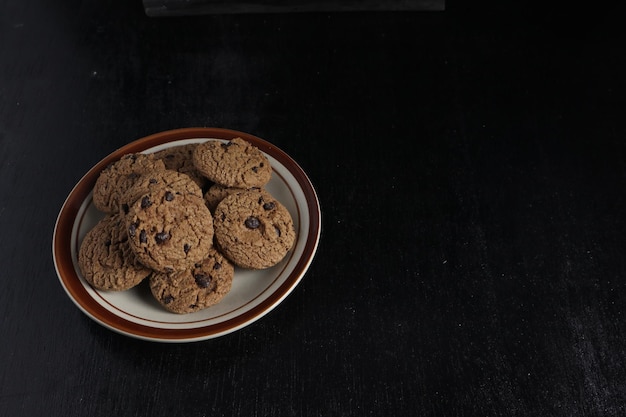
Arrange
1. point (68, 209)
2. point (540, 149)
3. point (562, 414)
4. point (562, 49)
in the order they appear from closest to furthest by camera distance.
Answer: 1. point (562, 414)
2. point (68, 209)
3. point (540, 149)
4. point (562, 49)

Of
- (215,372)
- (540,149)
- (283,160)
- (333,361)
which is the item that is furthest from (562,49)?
(215,372)

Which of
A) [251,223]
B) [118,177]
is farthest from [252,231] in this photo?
[118,177]

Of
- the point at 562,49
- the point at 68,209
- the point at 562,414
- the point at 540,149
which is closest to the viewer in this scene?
the point at 562,414

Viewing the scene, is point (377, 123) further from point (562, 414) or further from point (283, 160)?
point (562, 414)

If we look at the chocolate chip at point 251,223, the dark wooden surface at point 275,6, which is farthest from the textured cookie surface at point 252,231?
the dark wooden surface at point 275,6

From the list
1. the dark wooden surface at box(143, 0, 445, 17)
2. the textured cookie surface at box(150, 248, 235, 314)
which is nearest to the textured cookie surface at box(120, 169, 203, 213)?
the textured cookie surface at box(150, 248, 235, 314)

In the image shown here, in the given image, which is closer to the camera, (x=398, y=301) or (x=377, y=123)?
(x=398, y=301)

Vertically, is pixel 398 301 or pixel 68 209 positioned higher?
pixel 68 209

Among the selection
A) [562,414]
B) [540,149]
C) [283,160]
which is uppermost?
[283,160]

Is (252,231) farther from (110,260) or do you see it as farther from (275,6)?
(275,6)
